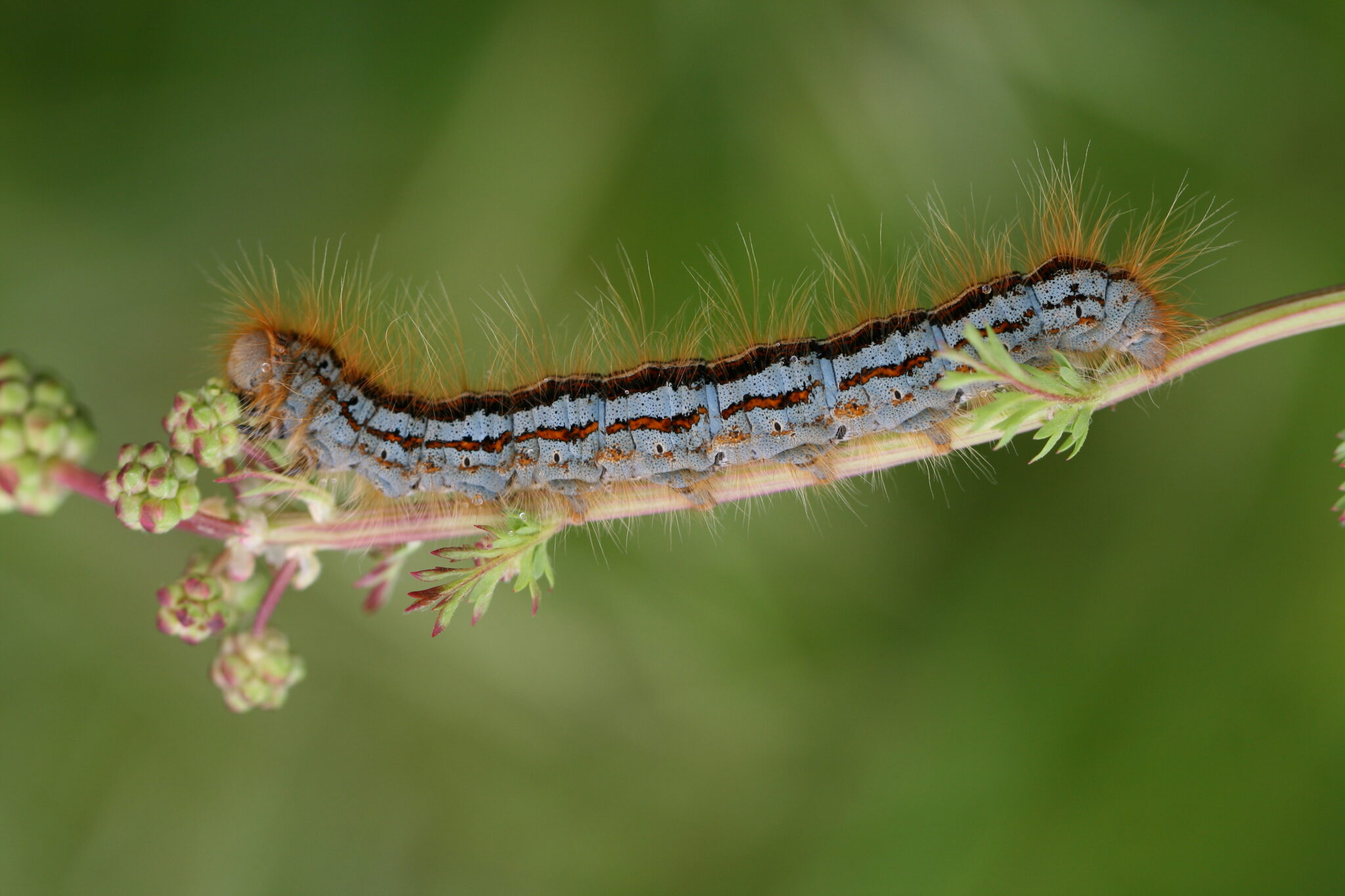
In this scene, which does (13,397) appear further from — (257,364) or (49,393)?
(257,364)

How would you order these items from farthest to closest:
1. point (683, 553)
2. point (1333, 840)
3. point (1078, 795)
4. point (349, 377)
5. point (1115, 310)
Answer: point (683, 553), point (1078, 795), point (1333, 840), point (349, 377), point (1115, 310)

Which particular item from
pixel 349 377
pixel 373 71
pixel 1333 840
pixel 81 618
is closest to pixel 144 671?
pixel 81 618

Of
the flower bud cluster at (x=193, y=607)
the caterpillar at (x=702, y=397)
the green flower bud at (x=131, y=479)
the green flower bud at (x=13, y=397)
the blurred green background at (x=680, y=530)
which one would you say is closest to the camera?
the green flower bud at (x=13, y=397)

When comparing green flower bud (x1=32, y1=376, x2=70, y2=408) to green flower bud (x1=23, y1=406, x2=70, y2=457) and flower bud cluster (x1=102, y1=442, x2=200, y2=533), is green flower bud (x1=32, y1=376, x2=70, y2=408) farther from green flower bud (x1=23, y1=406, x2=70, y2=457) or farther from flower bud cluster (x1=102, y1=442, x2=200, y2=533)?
flower bud cluster (x1=102, y1=442, x2=200, y2=533)

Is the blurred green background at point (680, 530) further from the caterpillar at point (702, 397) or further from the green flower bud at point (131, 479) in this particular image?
the green flower bud at point (131, 479)

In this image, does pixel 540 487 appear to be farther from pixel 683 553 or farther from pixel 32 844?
pixel 32 844

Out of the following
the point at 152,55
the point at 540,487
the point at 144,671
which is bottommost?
the point at 144,671

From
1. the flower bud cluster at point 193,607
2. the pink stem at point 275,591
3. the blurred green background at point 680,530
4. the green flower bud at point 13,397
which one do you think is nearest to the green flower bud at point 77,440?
the green flower bud at point 13,397
